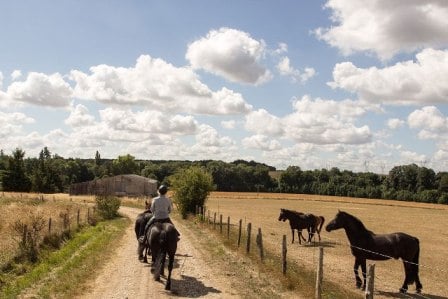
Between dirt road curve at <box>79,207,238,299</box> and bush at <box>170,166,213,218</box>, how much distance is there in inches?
881

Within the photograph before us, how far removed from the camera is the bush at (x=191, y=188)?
4044 centimetres

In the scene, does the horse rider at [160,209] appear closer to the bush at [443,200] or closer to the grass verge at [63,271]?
the grass verge at [63,271]

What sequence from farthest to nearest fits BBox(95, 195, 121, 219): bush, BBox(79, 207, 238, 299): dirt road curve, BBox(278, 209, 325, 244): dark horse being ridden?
BBox(95, 195, 121, 219): bush → BBox(278, 209, 325, 244): dark horse being ridden → BBox(79, 207, 238, 299): dirt road curve

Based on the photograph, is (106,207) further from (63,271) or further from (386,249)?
(386,249)

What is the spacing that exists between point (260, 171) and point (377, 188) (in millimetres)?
35268

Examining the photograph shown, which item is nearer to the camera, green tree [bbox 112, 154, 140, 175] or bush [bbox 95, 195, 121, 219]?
bush [bbox 95, 195, 121, 219]

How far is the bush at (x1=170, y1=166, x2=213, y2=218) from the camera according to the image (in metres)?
40.4

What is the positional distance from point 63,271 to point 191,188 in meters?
25.9

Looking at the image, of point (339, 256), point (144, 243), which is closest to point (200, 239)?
point (339, 256)

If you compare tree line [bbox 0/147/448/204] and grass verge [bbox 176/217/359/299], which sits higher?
tree line [bbox 0/147/448/204]

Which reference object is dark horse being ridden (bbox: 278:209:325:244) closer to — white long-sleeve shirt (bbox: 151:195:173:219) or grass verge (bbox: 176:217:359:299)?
grass verge (bbox: 176:217:359:299)

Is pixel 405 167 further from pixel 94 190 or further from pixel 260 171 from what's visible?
pixel 94 190

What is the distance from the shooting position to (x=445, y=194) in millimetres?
113625

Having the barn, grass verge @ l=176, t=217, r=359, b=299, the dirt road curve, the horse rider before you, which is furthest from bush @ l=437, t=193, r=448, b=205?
the horse rider
